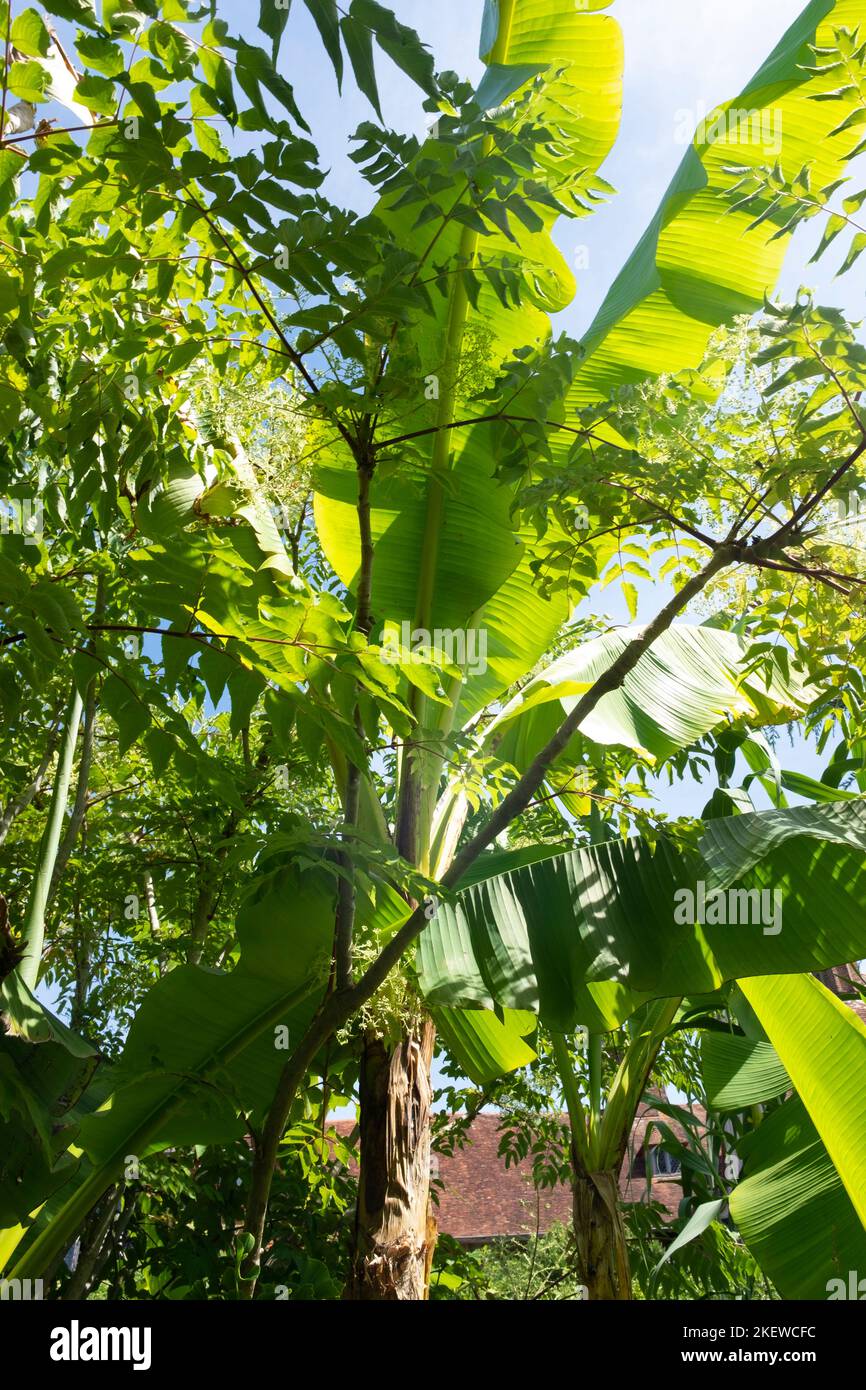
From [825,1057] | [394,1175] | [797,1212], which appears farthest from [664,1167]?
[394,1175]

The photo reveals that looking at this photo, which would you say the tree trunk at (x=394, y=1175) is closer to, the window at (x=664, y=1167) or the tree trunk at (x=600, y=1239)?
the tree trunk at (x=600, y=1239)

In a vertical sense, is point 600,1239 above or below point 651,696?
below

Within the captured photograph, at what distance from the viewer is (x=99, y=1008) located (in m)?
5.54

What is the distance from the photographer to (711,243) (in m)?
4.07

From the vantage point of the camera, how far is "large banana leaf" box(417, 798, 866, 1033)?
129 inches

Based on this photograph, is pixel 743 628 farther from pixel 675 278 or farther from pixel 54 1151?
pixel 54 1151

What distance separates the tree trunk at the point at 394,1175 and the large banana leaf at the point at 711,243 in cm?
281

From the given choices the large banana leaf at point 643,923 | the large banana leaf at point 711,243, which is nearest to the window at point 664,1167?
the large banana leaf at point 643,923

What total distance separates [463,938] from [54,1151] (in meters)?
1.62

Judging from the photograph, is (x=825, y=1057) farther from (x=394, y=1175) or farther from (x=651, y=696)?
(x=394, y=1175)

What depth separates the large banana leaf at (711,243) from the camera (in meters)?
3.70

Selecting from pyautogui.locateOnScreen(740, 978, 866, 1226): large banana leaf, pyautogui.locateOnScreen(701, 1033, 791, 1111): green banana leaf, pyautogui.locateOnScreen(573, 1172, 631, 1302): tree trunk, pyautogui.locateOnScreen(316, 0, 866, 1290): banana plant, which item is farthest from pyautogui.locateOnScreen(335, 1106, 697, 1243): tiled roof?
pyautogui.locateOnScreen(316, 0, 866, 1290): banana plant

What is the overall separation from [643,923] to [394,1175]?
119 centimetres

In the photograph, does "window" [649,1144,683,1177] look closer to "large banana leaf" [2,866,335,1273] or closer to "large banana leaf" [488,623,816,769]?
"large banana leaf" [488,623,816,769]
